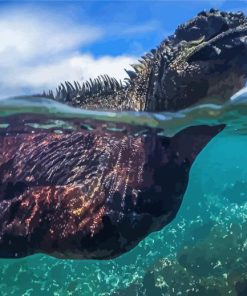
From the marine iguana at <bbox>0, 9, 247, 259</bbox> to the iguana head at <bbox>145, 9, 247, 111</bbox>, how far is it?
0.01m

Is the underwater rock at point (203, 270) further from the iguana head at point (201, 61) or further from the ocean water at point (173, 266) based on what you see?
the iguana head at point (201, 61)

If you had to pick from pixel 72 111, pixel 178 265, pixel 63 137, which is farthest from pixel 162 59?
pixel 178 265

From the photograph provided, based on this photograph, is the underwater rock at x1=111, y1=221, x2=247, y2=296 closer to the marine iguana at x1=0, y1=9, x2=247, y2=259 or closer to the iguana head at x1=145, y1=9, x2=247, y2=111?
the marine iguana at x1=0, y1=9, x2=247, y2=259

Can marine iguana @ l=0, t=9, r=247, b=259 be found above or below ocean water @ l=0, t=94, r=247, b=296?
above

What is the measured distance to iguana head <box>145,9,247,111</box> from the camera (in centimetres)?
502

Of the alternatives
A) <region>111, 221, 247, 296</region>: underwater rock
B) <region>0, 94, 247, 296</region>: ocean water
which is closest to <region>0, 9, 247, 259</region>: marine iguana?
<region>0, 94, 247, 296</region>: ocean water

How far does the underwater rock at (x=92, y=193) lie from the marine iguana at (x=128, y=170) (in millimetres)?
11

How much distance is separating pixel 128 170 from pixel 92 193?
Result: 0.48 metres

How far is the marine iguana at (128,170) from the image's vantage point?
4.73 m

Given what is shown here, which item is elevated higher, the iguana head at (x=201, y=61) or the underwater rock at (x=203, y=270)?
the iguana head at (x=201, y=61)

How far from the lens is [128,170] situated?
205 inches

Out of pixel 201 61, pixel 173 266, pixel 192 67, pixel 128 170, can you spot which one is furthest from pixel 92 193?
pixel 173 266

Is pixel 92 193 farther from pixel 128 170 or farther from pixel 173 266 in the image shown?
pixel 173 266

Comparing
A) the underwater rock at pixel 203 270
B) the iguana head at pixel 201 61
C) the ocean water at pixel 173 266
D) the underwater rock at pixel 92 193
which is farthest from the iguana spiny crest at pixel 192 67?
the underwater rock at pixel 203 270
